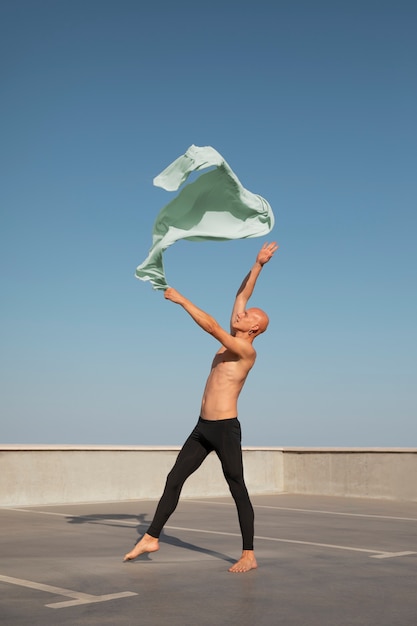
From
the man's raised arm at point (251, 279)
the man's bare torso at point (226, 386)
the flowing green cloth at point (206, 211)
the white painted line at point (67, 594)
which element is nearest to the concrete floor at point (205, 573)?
the white painted line at point (67, 594)

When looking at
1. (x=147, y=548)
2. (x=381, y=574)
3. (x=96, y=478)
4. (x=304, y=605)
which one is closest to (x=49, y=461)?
(x=96, y=478)

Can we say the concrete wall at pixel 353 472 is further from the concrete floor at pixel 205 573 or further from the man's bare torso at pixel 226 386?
the man's bare torso at pixel 226 386

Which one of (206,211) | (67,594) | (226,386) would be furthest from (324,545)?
(67,594)

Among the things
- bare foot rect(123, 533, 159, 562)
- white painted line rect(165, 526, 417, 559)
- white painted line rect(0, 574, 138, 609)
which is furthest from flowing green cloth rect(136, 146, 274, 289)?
white painted line rect(165, 526, 417, 559)

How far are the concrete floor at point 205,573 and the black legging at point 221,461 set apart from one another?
0.36 m

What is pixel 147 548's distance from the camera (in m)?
6.44

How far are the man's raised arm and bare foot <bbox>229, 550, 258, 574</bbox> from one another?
1873 mm

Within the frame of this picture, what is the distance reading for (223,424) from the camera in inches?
251

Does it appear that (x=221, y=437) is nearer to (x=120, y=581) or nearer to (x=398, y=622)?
(x=120, y=581)

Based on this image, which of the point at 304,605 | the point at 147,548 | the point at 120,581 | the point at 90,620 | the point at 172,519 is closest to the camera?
the point at 90,620

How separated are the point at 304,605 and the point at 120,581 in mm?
1372

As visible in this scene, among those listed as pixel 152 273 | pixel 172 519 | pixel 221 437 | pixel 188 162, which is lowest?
pixel 172 519

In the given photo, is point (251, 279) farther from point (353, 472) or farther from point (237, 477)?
point (353, 472)

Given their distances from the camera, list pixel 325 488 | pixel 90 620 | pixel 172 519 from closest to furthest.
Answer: pixel 90 620
pixel 172 519
pixel 325 488
